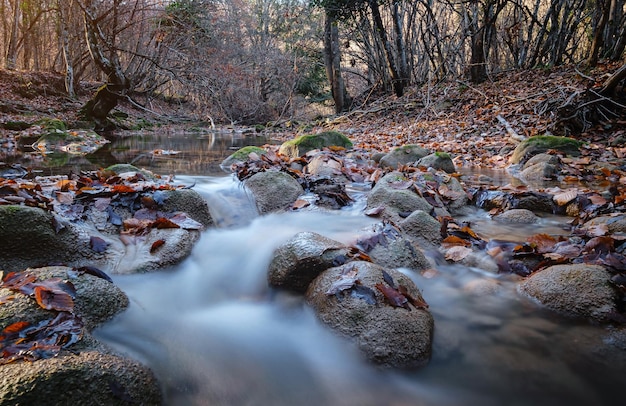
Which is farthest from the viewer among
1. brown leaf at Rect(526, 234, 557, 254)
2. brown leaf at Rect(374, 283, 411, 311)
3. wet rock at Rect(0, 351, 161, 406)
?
brown leaf at Rect(526, 234, 557, 254)

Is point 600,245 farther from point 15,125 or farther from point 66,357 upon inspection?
point 15,125

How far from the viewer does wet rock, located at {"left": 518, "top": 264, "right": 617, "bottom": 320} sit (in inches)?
92.3

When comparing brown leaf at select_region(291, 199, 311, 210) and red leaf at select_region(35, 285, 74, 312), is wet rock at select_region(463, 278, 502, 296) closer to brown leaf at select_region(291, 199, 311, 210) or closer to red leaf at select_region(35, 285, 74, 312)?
brown leaf at select_region(291, 199, 311, 210)

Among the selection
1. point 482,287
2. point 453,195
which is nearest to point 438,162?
point 453,195

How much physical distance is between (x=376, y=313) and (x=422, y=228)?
62.9 inches

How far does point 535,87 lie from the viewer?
1109 cm

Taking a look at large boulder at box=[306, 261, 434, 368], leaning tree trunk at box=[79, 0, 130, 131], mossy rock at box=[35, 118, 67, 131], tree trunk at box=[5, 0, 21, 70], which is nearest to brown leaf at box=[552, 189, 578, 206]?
large boulder at box=[306, 261, 434, 368]

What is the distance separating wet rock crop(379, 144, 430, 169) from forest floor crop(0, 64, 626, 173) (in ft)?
4.61

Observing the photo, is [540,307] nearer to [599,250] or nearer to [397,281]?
[599,250]

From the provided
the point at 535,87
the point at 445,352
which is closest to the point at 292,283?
the point at 445,352

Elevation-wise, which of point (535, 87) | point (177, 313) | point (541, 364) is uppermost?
point (535, 87)

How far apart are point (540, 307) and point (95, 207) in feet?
11.5

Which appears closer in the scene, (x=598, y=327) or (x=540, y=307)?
(x=598, y=327)

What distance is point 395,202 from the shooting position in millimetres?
4172
